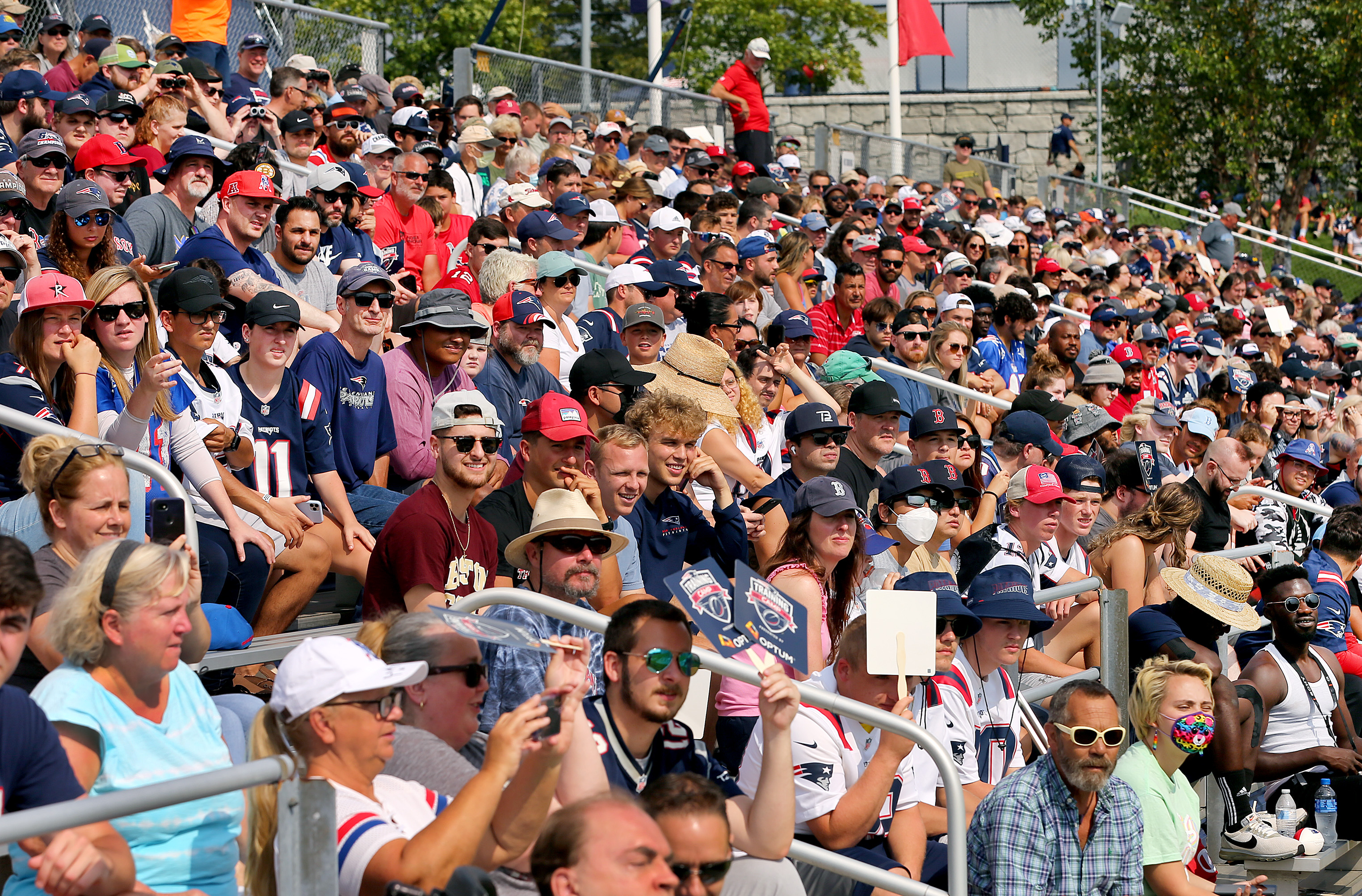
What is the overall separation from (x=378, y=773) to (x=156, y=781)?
51cm

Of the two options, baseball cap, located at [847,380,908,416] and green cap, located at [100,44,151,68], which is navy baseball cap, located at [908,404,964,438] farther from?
green cap, located at [100,44,151,68]

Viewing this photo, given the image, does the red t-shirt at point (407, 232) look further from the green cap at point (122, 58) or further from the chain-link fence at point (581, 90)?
the chain-link fence at point (581, 90)

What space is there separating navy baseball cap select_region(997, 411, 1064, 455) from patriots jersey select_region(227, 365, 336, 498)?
3889 mm

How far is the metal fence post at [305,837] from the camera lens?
2984mm

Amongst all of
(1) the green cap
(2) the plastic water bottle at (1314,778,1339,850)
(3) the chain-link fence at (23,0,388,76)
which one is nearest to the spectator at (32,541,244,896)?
(2) the plastic water bottle at (1314,778,1339,850)

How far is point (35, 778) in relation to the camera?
3.36 m

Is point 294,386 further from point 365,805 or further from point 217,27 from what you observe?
point 217,27

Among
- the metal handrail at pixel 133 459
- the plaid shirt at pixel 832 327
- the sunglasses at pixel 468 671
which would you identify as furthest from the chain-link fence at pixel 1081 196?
the sunglasses at pixel 468 671

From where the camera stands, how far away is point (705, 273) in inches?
420

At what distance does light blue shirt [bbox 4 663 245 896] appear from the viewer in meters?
3.58

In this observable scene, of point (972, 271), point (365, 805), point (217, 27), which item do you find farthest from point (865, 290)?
point (365, 805)

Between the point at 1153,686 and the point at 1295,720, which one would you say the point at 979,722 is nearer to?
the point at 1153,686

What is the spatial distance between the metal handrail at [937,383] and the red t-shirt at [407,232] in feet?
9.88

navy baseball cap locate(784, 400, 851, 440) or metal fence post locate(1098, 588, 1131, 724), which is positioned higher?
navy baseball cap locate(784, 400, 851, 440)
